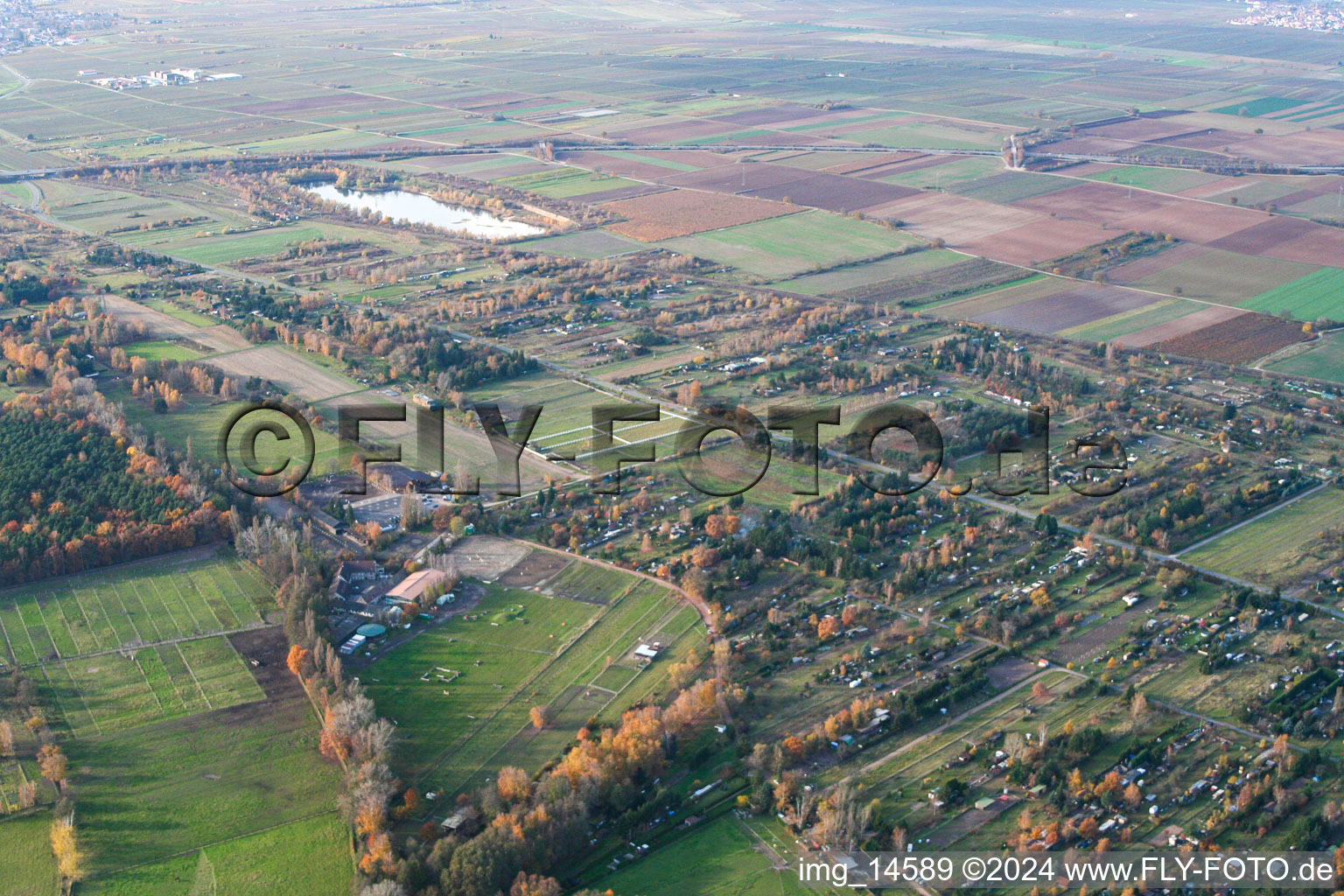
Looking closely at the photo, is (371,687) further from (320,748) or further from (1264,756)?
(1264,756)

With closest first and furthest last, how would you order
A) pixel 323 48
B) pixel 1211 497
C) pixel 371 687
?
pixel 371 687 → pixel 1211 497 → pixel 323 48

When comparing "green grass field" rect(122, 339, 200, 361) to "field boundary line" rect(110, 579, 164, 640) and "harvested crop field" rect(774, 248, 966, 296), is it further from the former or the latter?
"harvested crop field" rect(774, 248, 966, 296)

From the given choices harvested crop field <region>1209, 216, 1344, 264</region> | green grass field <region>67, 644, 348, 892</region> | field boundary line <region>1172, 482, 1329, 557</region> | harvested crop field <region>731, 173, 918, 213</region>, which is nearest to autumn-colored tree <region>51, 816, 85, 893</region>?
green grass field <region>67, 644, 348, 892</region>

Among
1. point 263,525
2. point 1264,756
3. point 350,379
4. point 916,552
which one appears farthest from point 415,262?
point 1264,756

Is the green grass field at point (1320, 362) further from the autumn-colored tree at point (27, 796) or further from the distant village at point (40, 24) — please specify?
the distant village at point (40, 24)

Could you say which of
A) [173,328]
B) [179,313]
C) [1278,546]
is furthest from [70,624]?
[1278,546]

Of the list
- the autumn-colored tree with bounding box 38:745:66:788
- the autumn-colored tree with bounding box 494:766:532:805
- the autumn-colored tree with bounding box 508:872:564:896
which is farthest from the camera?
the autumn-colored tree with bounding box 38:745:66:788

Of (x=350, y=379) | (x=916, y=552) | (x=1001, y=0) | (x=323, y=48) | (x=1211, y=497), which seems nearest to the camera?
(x=916, y=552)
